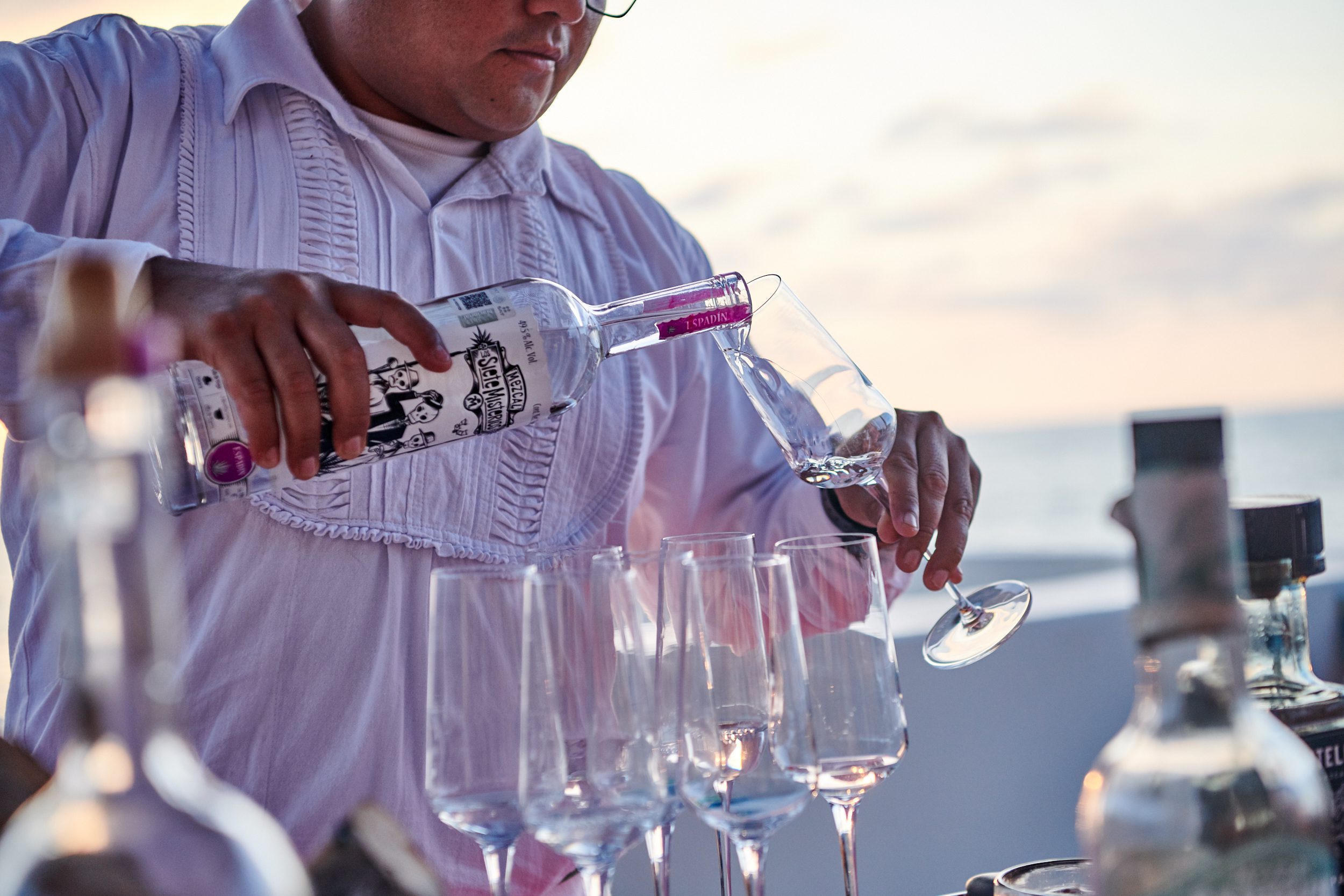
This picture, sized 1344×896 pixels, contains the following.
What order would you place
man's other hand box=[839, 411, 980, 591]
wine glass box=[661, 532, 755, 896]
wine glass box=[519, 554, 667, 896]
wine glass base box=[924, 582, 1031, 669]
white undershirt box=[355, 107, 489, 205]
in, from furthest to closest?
white undershirt box=[355, 107, 489, 205] → man's other hand box=[839, 411, 980, 591] → wine glass base box=[924, 582, 1031, 669] → wine glass box=[661, 532, 755, 896] → wine glass box=[519, 554, 667, 896]

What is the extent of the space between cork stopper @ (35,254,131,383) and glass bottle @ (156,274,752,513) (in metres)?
0.52

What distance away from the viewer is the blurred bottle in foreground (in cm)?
34

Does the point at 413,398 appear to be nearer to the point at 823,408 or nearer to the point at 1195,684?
the point at 823,408

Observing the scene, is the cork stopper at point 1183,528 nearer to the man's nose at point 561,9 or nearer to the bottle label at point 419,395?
the bottle label at point 419,395

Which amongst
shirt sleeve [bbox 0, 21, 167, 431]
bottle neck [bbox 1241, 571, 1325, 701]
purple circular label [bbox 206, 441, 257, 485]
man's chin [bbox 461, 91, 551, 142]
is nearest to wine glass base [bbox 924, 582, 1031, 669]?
bottle neck [bbox 1241, 571, 1325, 701]

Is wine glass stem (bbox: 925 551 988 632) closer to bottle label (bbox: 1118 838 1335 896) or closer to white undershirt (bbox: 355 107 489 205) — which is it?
bottle label (bbox: 1118 838 1335 896)

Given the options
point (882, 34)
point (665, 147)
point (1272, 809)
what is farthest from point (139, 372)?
point (882, 34)

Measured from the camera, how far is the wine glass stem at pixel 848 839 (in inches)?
30.0

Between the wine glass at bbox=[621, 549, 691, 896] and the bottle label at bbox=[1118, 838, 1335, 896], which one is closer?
the bottle label at bbox=[1118, 838, 1335, 896]

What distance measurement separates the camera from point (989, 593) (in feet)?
3.63

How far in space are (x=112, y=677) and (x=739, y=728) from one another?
1.46 feet

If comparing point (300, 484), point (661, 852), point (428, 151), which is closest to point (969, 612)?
point (661, 852)

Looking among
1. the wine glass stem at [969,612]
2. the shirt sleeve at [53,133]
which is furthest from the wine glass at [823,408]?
the shirt sleeve at [53,133]

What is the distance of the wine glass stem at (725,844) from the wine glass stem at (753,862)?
3cm
